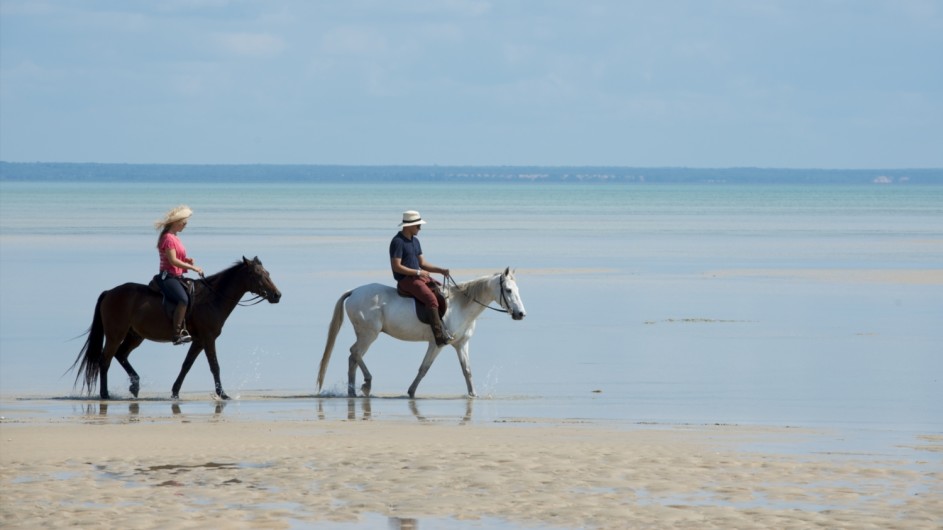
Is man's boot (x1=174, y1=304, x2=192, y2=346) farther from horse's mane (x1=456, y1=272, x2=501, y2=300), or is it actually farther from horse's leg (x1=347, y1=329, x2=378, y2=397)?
horse's mane (x1=456, y1=272, x2=501, y2=300)

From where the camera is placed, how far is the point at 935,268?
34562 millimetres

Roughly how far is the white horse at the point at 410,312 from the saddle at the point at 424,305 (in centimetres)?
5

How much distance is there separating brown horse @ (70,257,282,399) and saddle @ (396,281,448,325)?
4.21 ft

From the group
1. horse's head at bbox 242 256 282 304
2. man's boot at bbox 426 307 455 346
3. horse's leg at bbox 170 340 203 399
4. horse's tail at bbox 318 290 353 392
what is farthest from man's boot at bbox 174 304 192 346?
man's boot at bbox 426 307 455 346

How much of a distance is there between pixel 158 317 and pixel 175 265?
0.65 meters

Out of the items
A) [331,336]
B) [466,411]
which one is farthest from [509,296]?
[331,336]

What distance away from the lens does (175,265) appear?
14078mm

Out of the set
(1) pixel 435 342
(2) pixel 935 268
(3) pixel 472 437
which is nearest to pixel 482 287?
(1) pixel 435 342

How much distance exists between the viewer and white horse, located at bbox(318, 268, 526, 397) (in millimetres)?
15047

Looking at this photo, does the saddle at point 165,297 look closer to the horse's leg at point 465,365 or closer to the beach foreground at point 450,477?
the beach foreground at point 450,477

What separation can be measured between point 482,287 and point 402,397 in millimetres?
1358

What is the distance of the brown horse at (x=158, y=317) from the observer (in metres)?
14.5

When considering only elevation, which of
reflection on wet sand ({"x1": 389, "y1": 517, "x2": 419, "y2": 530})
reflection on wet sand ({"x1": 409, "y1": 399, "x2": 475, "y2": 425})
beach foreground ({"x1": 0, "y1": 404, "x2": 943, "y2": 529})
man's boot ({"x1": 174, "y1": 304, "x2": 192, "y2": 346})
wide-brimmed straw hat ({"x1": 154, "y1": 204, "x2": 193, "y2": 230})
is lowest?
reflection on wet sand ({"x1": 409, "y1": 399, "x2": 475, "y2": 425})

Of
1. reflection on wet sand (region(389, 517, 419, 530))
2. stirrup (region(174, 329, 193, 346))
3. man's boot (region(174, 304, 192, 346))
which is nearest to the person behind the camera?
reflection on wet sand (region(389, 517, 419, 530))
